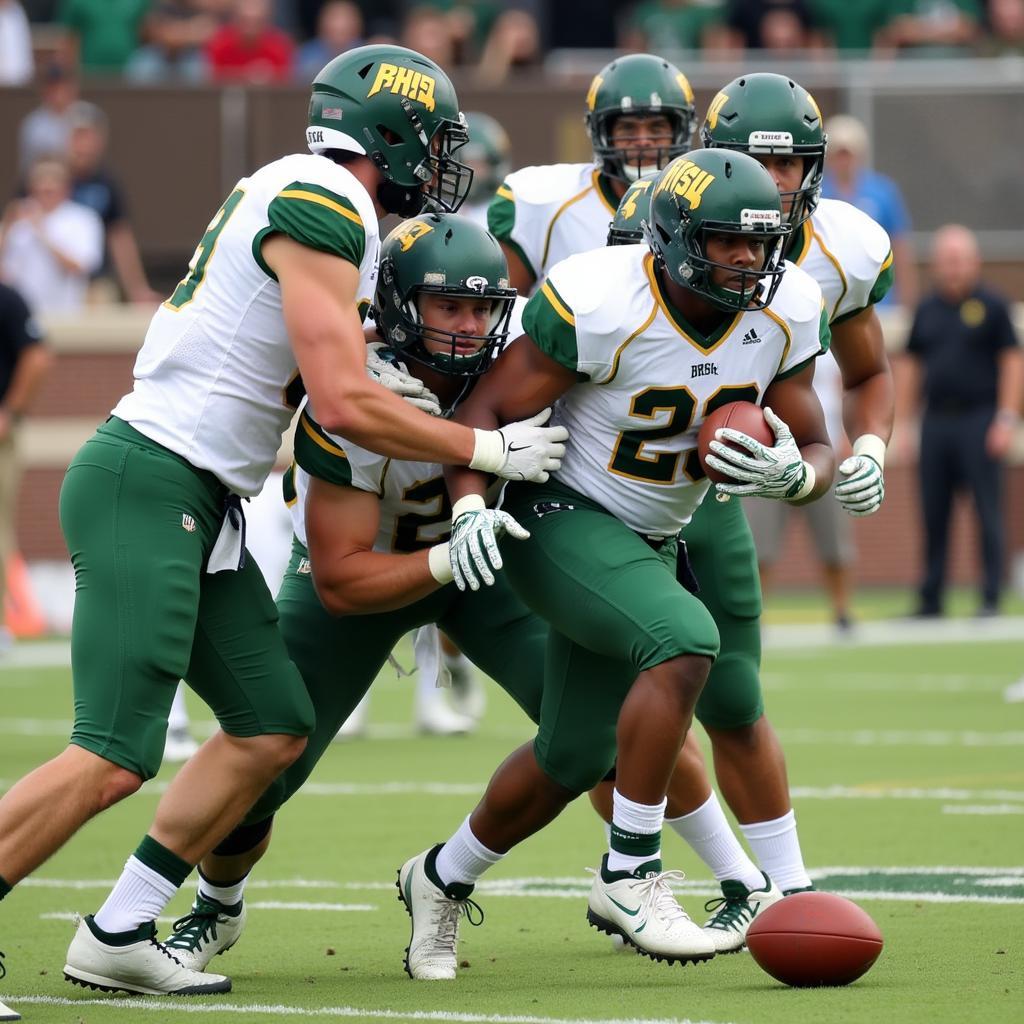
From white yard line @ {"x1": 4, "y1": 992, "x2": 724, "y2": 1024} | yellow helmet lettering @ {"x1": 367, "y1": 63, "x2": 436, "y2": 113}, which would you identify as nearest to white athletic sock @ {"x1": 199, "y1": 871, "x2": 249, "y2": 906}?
white yard line @ {"x1": 4, "y1": 992, "x2": 724, "y2": 1024}

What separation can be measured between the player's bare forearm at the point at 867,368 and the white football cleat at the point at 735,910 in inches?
44.6

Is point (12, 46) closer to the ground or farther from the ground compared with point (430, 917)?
closer to the ground

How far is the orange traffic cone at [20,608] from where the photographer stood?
1385cm

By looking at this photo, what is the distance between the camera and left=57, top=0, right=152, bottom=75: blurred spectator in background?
16031 millimetres

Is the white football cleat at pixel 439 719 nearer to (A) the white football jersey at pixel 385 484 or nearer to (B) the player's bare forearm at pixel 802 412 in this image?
(A) the white football jersey at pixel 385 484

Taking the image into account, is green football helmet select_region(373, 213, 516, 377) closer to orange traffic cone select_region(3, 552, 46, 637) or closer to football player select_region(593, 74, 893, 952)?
football player select_region(593, 74, 893, 952)

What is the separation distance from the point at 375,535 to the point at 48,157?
32.8 ft

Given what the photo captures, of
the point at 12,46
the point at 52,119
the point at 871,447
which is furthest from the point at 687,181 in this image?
the point at 12,46

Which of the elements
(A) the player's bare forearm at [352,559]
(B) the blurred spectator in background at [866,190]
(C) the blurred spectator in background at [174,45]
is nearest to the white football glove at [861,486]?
(A) the player's bare forearm at [352,559]

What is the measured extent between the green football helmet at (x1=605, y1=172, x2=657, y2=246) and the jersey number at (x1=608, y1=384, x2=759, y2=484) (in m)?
0.55

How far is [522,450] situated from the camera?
476 centimetres

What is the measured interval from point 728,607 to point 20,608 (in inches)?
374

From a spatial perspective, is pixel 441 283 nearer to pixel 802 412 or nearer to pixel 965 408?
pixel 802 412

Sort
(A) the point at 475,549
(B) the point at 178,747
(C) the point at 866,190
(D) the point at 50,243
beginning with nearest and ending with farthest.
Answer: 1. (A) the point at 475,549
2. (B) the point at 178,747
3. (C) the point at 866,190
4. (D) the point at 50,243
